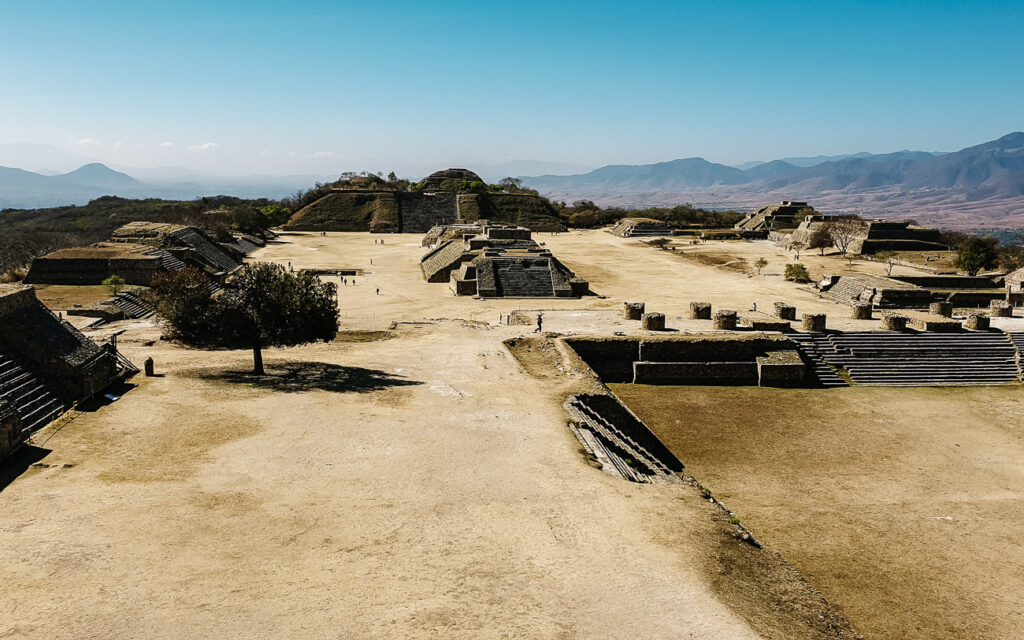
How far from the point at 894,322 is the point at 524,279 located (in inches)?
903

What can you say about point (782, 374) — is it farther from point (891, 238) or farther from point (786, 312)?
point (891, 238)

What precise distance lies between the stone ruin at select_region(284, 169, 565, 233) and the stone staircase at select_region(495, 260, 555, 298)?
172ft

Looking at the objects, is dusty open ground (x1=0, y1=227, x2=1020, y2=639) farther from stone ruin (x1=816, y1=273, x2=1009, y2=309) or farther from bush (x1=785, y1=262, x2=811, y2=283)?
bush (x1=785, y1=262, x2=811, y2=283)

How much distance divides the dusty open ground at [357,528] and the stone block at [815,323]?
13355 mm

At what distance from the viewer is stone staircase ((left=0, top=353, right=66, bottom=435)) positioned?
16.9m

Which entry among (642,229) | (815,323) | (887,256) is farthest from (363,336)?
(642,229)

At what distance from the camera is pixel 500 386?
23.2m

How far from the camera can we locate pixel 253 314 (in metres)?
22.4

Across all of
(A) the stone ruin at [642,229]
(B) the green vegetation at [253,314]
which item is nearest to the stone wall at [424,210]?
(A) the stone ruin at [642,229]

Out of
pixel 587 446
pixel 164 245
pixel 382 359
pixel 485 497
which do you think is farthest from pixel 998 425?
pixel 164 245

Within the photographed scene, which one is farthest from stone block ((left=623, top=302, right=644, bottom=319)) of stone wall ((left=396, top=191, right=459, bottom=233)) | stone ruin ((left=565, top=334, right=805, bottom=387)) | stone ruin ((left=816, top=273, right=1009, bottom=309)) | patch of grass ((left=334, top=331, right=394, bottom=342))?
stone wall ((left=396, top=191, right=459, bottom=233))

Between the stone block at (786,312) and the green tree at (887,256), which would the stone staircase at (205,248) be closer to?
the stone block at (786,312)

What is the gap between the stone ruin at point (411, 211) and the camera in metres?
99.6

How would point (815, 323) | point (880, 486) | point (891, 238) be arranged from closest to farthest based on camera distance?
point (880, 486), point (815, 323), point (891, 238)
